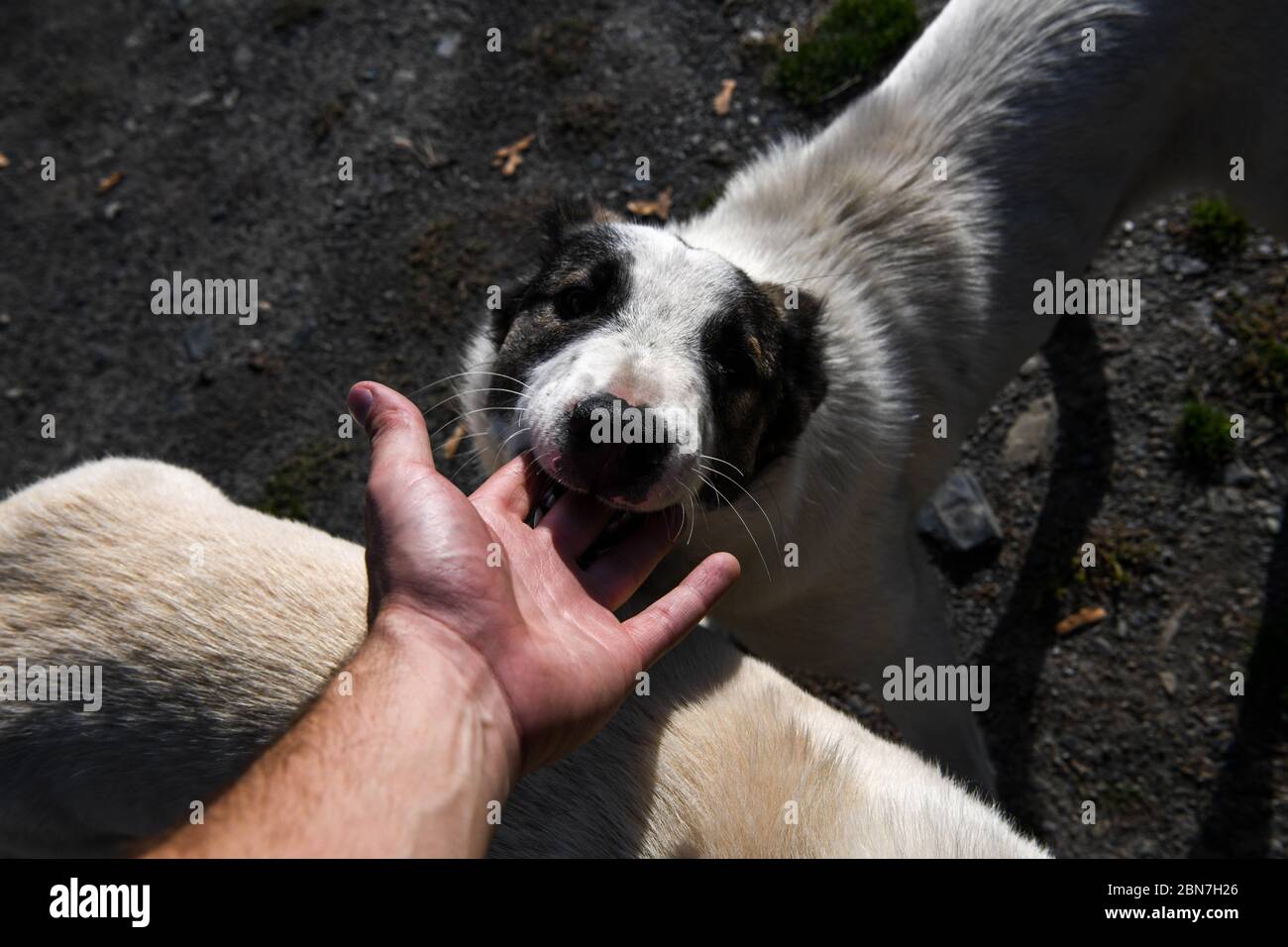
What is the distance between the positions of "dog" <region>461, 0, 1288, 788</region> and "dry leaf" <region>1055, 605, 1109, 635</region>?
104 cm

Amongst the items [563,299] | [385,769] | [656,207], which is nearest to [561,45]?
[656,207]

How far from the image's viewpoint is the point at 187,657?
254 cm

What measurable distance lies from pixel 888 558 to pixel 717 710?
1413 millimetres

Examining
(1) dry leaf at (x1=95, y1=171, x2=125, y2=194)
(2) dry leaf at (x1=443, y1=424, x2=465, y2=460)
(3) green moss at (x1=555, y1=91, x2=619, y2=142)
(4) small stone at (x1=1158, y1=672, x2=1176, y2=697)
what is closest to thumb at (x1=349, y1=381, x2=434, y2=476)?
(2) dry leaf at (x1=443, y1=424, x2=465, y2=460)

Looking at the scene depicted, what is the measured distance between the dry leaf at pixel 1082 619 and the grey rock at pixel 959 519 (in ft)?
1.79

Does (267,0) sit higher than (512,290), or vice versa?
(267,0)

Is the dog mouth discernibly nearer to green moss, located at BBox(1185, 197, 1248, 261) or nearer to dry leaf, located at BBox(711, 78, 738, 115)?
dry leaf, located at BBox(711, 78, 738, 115)

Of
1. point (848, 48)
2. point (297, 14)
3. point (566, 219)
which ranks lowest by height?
point (566, 219)

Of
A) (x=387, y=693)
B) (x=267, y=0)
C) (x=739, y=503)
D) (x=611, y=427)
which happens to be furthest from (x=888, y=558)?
(x=267, y=0)

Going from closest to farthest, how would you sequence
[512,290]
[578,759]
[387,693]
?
[387,693] → [578,759] → [512,290]

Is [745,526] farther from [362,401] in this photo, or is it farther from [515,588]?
[362,401]

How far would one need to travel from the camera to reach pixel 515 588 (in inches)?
97.7

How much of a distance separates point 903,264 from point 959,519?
171 centimetres
